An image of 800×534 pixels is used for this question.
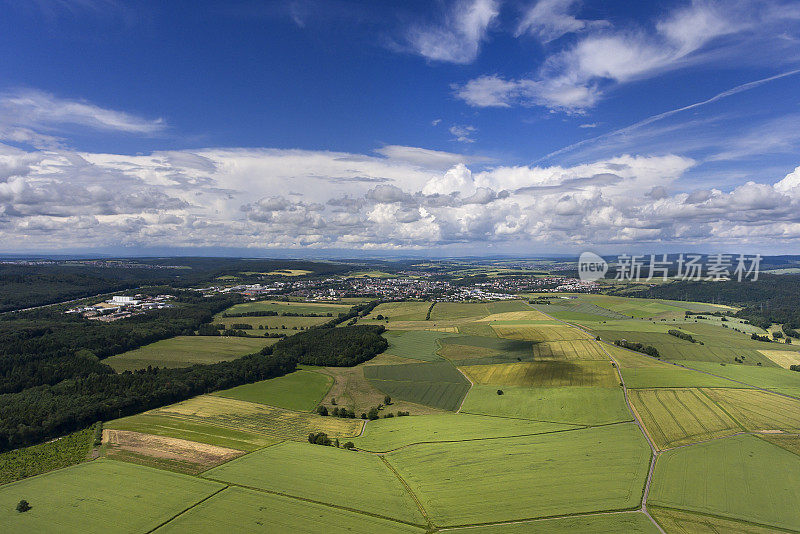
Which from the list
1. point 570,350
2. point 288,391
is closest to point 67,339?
point 288,391

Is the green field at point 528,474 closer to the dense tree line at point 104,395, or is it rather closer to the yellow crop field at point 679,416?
the yellow crop field at point 679,416

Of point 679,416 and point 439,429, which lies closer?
point 439,429

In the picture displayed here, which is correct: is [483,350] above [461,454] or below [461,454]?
below

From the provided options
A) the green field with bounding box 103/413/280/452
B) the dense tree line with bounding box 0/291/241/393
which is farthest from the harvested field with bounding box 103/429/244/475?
the dense tree line with bounding box 0/291/241/393

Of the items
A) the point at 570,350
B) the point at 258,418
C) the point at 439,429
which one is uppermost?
the point at 570,350

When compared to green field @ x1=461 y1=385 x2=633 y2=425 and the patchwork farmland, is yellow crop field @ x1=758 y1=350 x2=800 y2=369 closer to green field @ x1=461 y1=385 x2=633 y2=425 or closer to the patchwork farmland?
the patchwork farmland

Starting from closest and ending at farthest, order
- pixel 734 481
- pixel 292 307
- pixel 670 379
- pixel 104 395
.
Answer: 1. pixel 734 481
2. pixel 104 395
3. pixel 670 379
4. pixel 292 307

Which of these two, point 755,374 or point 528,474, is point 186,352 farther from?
point 755,374
